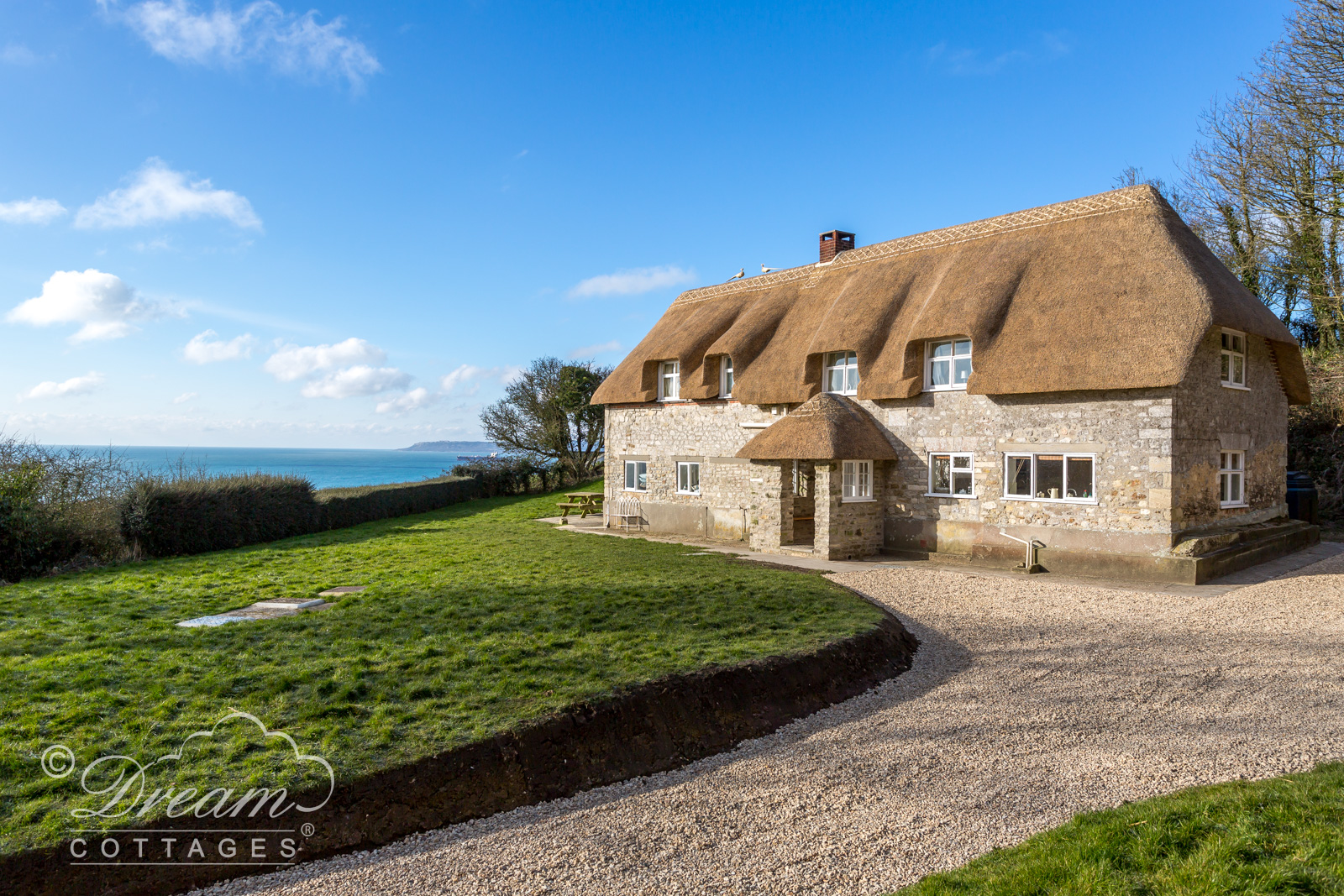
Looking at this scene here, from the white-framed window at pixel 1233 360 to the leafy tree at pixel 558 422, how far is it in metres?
27.6

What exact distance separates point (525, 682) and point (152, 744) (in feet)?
8.80

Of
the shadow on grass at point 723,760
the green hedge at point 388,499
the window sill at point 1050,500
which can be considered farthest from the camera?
the green hedge at point 388,499

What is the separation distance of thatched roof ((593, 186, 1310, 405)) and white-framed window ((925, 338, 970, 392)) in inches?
10.4

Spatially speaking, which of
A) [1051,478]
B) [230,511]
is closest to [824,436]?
[1051,478]

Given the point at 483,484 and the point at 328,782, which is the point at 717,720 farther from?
the point at 483,484

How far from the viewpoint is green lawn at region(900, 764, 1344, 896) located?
11.4 feet

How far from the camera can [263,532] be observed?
20.0m

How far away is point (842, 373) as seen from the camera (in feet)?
57.2

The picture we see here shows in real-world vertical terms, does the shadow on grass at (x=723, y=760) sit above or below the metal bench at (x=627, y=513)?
below

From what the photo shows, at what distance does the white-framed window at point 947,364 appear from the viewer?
15.2 metres

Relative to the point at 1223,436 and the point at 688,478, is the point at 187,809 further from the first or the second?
the point at 1223,436

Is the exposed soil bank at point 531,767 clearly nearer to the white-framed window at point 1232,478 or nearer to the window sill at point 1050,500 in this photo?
the window sill at point 1050,500

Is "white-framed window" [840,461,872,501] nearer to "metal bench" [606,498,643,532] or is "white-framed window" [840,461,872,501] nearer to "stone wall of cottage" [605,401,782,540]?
"stone wall of cottage" [605,401,782,540]

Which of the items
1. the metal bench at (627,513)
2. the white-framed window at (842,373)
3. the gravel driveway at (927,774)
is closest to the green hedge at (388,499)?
the metal bench at (627,513)
